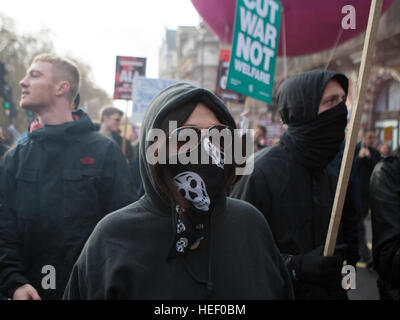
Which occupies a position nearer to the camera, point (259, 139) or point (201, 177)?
point (201, 177)

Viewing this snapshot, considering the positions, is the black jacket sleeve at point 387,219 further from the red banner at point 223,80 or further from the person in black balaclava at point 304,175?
the red banner at point 223,80

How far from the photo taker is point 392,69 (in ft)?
43.3

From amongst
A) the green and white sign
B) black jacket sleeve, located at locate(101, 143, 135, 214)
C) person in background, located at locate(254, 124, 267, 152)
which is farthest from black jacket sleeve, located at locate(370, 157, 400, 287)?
person in background, located at locate(254, 124, 267, 152)

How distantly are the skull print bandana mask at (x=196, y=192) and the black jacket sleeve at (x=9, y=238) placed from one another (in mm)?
1292

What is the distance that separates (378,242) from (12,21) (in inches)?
1148

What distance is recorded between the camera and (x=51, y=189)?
2.58 m

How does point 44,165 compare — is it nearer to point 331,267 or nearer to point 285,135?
point 285,135

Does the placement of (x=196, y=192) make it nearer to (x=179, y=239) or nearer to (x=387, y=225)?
(x=179, y=239)

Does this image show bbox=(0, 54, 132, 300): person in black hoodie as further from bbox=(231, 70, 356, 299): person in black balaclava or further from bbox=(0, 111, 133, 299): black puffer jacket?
bbox=(231, 70, 356, 299): person in black balaclava

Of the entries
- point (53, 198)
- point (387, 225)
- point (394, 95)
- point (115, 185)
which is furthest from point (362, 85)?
point (394, 95)

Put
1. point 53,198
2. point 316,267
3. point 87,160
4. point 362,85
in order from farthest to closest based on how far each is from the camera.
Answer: point 87,160 → point 53,198 → point 316,267 → point 362,85

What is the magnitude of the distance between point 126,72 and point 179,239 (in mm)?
6815
